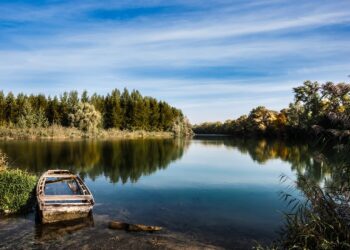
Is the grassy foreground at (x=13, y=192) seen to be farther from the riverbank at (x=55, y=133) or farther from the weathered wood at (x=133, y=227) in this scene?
the riverbank at (x=55, y=133)

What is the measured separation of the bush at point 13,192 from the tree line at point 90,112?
6079 cm

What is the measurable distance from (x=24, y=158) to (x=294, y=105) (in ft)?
228

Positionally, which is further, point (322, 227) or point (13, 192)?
point (13, 192)

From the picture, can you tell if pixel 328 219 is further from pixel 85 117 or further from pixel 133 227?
pixel 85 117

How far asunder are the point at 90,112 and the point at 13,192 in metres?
65.2

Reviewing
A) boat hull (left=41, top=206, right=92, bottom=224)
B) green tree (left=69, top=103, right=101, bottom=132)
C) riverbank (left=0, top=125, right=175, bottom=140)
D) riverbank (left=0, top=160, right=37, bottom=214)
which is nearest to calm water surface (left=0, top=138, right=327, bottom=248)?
boat hull (left=41, top=206, right=92, bottom=224)

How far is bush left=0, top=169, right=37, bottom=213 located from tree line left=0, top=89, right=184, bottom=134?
6079 centimetres

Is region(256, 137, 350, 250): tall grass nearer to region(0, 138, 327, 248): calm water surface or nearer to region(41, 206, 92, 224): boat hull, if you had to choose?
region(0, 138, 327, 248): calm water surface

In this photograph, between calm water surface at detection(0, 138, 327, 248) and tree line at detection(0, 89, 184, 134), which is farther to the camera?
tree line at detection(0, 89, 184, 134)

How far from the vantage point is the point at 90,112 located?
79.1 metres

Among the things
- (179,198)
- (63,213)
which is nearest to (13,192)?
(63,213)

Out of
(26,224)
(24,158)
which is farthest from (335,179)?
(24,158)

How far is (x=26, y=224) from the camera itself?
1405 cm

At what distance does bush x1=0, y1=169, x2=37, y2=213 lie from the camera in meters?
15.3
